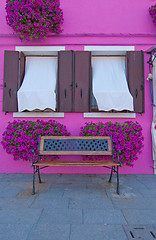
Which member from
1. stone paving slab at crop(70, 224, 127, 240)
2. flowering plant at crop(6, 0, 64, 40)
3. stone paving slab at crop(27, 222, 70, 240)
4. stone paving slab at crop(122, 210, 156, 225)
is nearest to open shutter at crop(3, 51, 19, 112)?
flowering plant at crop(6, 0, 64, 40)

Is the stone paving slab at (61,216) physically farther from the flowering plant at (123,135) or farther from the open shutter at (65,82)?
the open shutter at (65,82)

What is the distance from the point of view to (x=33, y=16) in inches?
161

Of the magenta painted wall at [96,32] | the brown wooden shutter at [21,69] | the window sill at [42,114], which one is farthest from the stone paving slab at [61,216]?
the brown wooden shutter at [21,69]

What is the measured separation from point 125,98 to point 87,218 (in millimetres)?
2911

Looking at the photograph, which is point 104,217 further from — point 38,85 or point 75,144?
point 38,85

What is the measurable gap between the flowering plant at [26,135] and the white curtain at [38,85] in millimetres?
490

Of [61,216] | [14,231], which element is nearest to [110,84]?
[61,216]

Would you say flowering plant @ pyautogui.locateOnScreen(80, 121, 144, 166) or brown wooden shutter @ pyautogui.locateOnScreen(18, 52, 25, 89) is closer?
flowering plant @ pyautogui.locateOnScreen(80, 121, 144, 166)

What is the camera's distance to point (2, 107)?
4.62 metres

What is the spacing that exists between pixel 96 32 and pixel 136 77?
5.40ft

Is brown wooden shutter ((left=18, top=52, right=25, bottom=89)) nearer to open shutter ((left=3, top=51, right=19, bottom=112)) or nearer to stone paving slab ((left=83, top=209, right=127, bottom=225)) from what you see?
open shutter ((left=3, top=51, right=19, bottom=112))

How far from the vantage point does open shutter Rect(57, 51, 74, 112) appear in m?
4.62

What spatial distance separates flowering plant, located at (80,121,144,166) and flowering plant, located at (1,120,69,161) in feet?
2.48

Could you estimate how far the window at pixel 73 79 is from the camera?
181 inches
